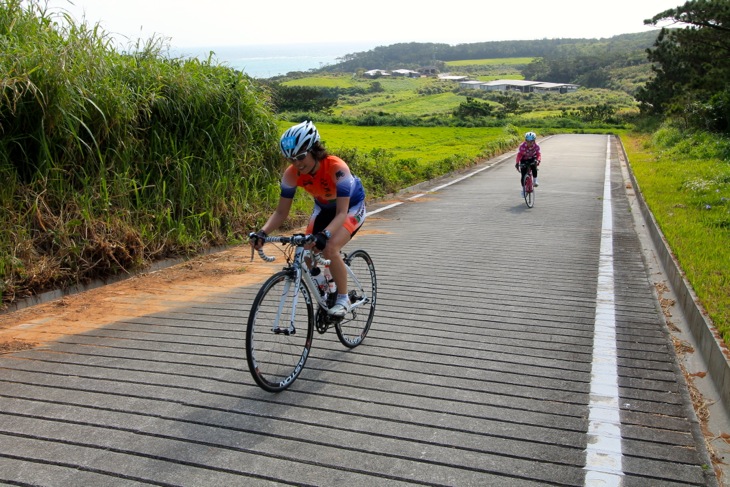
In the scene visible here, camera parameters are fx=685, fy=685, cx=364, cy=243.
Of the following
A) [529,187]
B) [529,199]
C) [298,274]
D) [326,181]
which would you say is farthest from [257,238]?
[529,199]

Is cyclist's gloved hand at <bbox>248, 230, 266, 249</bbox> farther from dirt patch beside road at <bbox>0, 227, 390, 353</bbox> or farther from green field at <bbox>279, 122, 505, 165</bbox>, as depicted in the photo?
green field at <bbox>279, 122, 505, 165</bbox>

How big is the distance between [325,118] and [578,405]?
57.1 metres

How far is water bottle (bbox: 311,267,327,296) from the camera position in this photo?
530cm

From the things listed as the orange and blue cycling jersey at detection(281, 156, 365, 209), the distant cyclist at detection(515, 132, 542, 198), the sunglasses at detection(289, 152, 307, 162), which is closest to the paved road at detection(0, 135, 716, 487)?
the orange and blue cycling jersey at detection(281, 156, 365, 209)

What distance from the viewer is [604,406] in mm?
4738

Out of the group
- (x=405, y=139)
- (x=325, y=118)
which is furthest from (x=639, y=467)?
(x=325, y=118)

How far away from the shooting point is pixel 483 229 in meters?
12.9

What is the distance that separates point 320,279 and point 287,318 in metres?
0.65

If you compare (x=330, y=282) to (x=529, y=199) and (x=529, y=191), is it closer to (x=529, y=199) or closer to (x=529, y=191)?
(x=529, y=191)

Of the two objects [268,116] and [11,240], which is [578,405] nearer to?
[11,240]

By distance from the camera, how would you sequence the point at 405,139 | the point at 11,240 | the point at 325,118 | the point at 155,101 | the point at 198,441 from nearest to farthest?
the point at 198,441
the point at 11,240
the point at 155,101
the point at 405,139
the point at 325,118

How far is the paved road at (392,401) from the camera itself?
3836mm

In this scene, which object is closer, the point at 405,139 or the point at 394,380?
the point at 394,380

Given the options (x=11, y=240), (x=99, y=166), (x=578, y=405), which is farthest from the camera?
(x=99, y=166)
